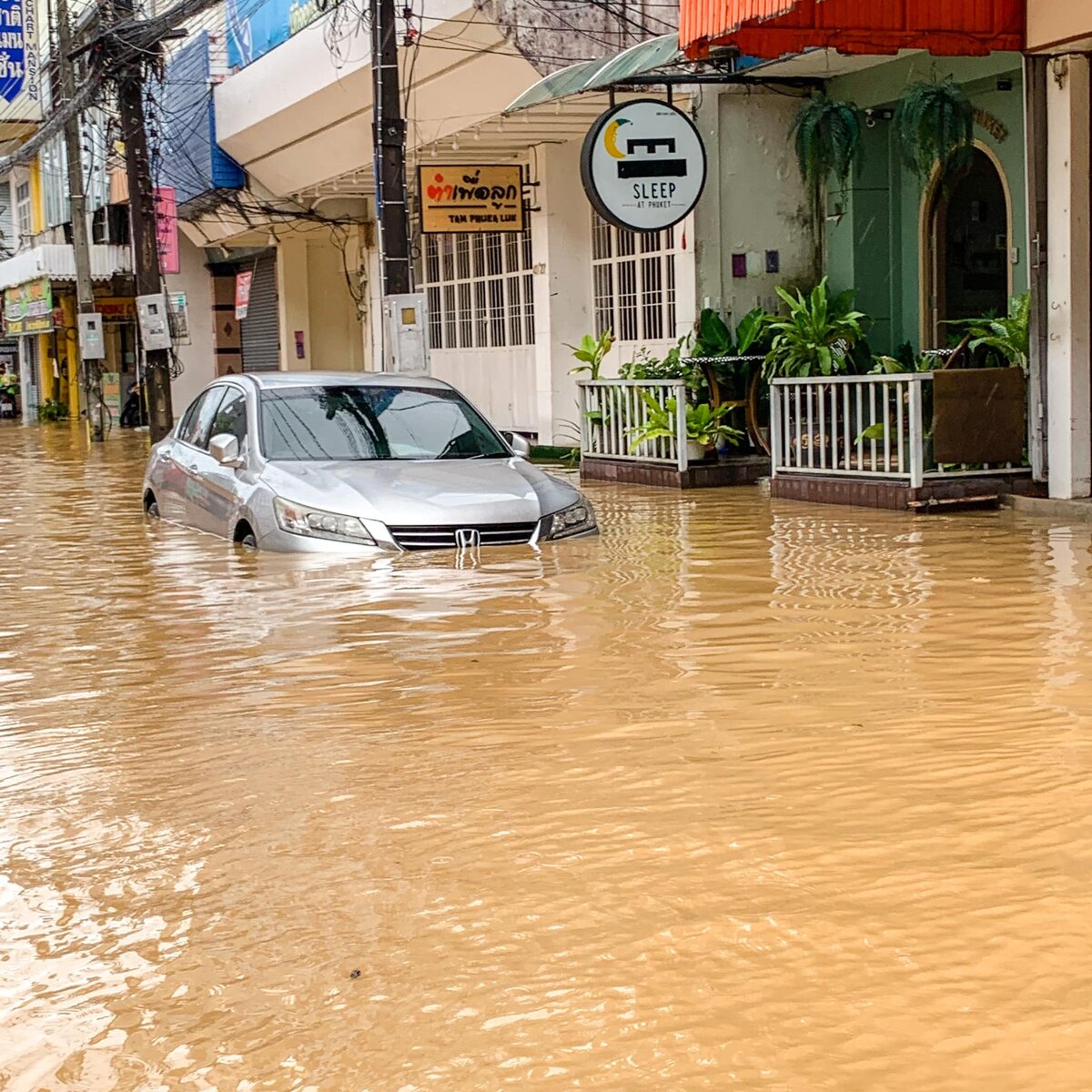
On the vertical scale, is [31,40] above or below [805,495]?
above

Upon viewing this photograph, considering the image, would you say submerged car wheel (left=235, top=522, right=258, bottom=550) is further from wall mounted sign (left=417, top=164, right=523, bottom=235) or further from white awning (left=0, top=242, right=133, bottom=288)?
white awning (left=0, top=242, right=133, bottom=288)

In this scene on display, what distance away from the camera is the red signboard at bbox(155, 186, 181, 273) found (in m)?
29.4

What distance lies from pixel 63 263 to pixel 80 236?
9764 millimetres

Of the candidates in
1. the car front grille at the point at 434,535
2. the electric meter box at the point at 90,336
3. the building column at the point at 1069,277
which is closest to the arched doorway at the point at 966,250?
the building column at the point at 1069,277

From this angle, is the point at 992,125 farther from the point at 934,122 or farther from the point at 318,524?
the point at 318,524

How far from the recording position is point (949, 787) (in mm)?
5148

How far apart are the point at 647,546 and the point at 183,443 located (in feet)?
11.4

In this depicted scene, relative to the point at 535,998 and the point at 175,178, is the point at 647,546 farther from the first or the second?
the point at 175,178

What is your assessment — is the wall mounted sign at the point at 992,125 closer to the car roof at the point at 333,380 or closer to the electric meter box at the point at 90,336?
the car roof at the point at 333,380

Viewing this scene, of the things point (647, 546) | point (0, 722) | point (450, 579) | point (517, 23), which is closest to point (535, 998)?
point (0, 722)

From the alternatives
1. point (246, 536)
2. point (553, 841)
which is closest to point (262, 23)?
point (246, 536)

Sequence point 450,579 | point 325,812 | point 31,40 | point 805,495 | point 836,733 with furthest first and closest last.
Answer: point 31,40
point 805,495
point 450,579
point 836,733
point 325,812

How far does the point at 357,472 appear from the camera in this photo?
10.5m

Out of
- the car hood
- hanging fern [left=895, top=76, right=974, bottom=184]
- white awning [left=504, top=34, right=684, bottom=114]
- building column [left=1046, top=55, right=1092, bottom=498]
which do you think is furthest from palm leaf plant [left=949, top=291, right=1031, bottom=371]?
the car hood
